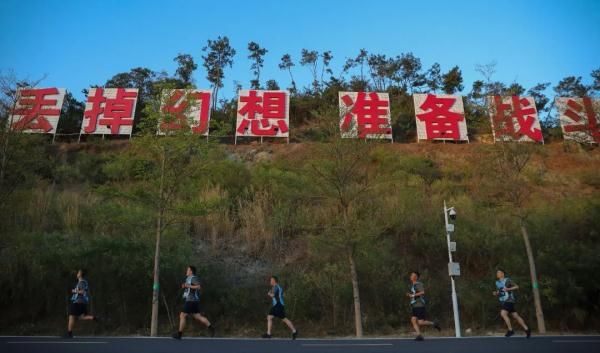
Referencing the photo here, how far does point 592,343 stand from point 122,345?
33.7 ft

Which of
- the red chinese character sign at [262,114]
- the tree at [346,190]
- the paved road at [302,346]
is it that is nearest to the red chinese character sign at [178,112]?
the tree at [346,190]

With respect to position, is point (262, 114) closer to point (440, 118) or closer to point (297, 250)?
point (440, 118)

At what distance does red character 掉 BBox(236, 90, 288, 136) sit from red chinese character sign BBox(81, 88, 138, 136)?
22.3 ft

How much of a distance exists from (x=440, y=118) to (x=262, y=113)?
11143 millimetres

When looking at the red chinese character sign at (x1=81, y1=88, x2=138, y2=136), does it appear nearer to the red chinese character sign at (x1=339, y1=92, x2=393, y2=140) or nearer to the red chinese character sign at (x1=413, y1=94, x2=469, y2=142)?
the red chinese character sign at (x1=339, y1=92, x2=393, y2=140)

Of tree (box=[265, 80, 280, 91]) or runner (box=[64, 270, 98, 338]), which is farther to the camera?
tree (box=[265, 80, 280, 91])

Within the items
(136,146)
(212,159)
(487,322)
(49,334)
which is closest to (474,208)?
(487,322)

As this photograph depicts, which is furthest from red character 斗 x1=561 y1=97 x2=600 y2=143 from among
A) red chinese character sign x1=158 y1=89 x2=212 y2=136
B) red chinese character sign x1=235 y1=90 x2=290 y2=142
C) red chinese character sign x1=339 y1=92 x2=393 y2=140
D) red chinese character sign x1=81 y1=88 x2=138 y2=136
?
red chinese character sign x1=81 y1=88 x2=138 y2=136

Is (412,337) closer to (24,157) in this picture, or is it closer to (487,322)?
(487,322)

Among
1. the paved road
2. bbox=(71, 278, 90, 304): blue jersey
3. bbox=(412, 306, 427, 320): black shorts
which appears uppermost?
bbox=(71, 278, 90, 304): blue jersey

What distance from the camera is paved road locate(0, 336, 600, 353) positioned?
859 centimetres

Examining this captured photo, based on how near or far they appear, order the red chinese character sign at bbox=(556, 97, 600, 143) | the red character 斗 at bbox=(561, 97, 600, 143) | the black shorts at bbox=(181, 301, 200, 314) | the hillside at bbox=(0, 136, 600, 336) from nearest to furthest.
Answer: the black shorts at bbox=(181, 301, 200, 314)
the hillside at bbox=(0, 136, 600, 336)
the red character 斗 at bbox=(561, 97, 600, 143)
the red chinese character sign at bbox=(556, 97, 600, 143)

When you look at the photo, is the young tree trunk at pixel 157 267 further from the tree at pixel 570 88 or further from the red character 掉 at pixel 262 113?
the tree at pixel 570 88

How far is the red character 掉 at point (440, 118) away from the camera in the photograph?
27.8m
